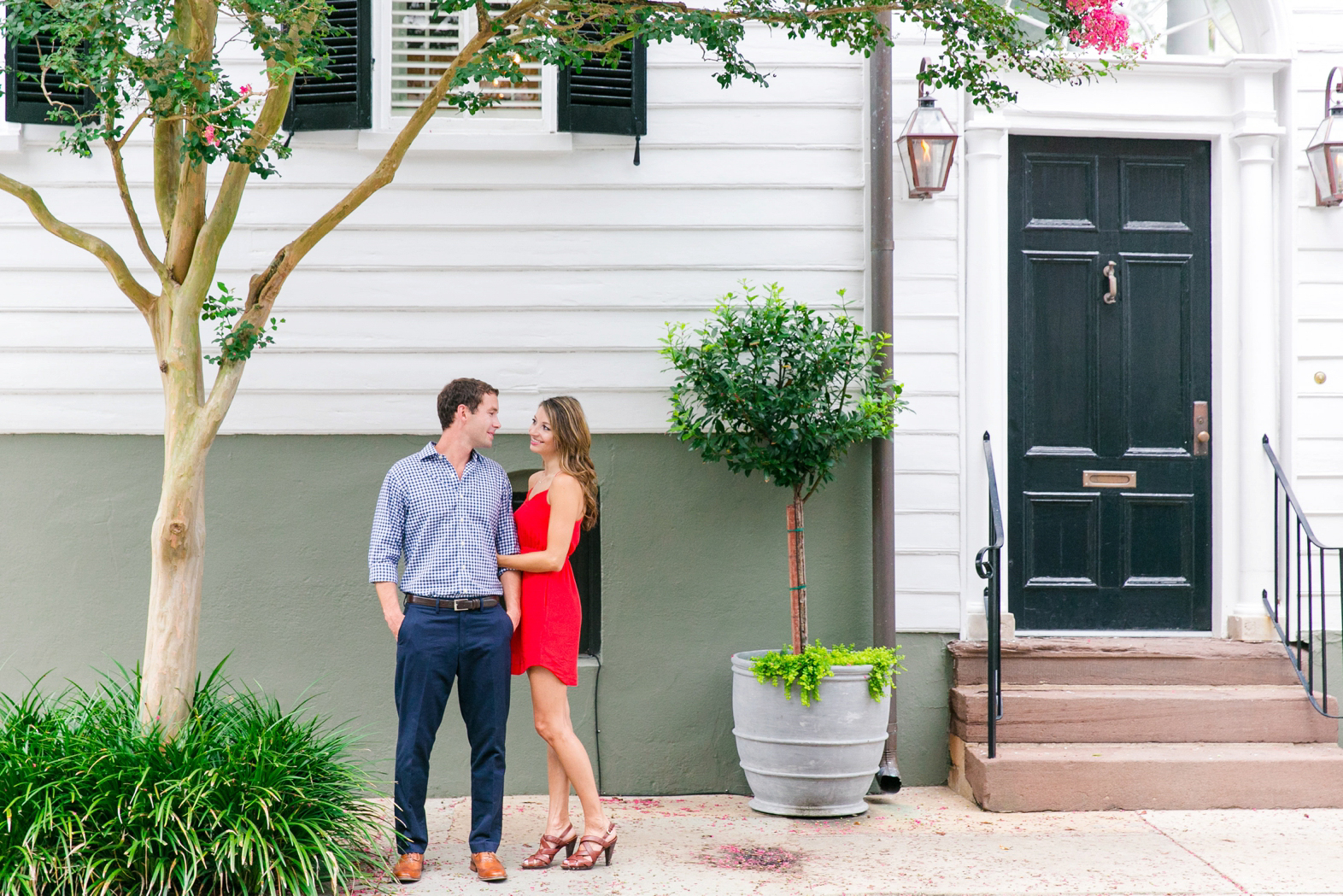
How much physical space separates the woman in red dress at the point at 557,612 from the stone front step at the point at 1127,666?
7.21ft

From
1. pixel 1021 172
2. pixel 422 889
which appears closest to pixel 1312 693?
pixel 1021 172

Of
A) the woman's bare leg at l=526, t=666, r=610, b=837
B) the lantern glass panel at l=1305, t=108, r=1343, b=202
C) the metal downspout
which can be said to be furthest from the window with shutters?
the lantern glass panel at l=1305, t=108, r=1343, b=202

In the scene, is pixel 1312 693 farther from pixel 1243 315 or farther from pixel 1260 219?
pixel 1260 219

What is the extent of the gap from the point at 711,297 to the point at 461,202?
1.33 metres

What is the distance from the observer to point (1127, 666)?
18.6 feet

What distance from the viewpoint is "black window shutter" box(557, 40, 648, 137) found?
221 inches

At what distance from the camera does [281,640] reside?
5.62m

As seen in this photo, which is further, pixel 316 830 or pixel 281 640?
pixel 281 640

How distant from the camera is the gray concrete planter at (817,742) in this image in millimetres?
5074

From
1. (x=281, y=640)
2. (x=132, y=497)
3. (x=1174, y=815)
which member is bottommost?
(x=1174, y=815)

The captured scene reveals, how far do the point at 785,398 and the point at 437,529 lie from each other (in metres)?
1.68

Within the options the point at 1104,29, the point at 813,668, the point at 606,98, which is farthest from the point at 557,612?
the point at 1104,29

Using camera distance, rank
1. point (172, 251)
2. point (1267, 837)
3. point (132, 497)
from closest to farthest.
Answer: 1. point (172, 251)
2. point (1267, 837)
3. point (132, 497)

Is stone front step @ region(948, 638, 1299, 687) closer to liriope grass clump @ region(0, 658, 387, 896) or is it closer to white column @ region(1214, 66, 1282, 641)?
white column @ region(1214, 66, 1282, 641)
